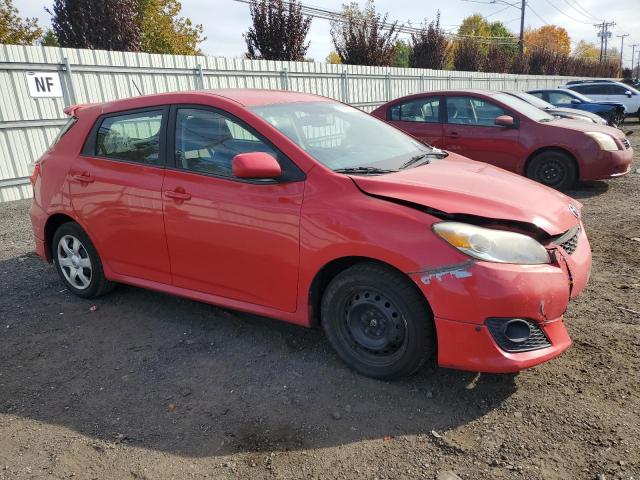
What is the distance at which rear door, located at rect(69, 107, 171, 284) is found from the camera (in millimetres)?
3740

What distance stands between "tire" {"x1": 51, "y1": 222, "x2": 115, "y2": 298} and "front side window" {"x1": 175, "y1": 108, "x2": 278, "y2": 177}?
1.33 m

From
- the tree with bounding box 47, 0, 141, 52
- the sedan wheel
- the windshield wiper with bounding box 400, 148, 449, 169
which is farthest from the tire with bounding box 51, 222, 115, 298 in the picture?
the tree with bounding box 47, 0, 141, 52

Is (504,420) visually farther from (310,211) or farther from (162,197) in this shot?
(162,197)

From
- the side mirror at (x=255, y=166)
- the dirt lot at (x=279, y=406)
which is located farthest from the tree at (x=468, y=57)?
the side mirror at (x=255, y=166)

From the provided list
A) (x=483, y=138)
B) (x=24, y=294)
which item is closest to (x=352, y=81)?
(x=483, y=138)

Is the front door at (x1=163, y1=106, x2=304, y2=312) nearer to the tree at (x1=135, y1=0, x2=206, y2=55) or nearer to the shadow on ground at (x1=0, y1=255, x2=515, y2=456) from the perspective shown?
the shadow on ground at (x1=0, y1=255, x2=515, y2=456)

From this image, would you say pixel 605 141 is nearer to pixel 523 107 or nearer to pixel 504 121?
pixel 523 107

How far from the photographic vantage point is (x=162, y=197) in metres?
3.63

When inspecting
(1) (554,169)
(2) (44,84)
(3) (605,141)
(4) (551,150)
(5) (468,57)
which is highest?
(5) (468,57)

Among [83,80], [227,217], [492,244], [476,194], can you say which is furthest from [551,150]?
[83,80]

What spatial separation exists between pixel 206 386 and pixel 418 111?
6.77 metres

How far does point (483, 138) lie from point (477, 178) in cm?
517

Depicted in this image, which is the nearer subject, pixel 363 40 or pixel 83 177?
pixel 83 177

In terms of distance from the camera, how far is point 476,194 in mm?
2953
